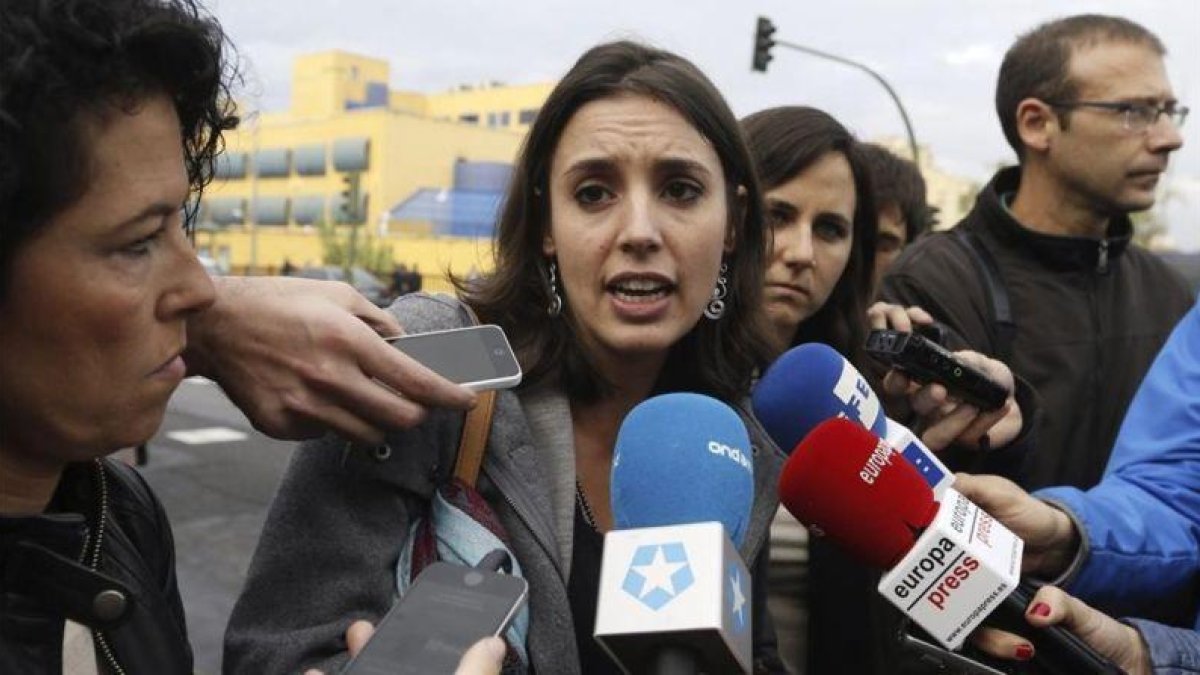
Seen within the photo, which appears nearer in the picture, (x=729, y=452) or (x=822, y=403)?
(x=729, y=452)

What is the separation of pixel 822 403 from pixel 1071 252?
1611 mm

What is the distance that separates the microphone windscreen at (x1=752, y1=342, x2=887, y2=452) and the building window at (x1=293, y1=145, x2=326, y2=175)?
198ft

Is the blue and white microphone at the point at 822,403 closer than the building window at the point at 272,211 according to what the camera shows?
Yes

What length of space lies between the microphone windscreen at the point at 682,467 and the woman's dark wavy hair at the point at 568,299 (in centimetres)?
43

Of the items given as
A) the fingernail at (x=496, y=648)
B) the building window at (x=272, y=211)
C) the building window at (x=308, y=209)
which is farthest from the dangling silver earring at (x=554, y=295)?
the building window at (x=272, y=211)

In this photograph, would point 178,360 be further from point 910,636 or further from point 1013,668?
point 1013,668

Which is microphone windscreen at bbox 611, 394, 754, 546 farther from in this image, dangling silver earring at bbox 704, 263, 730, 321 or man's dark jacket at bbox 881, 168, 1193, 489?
man's dark jacket at bbox 881, 168, 1193, 489

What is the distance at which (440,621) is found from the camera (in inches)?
42.1

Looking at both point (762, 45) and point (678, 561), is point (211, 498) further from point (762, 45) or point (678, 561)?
point (762, 45)

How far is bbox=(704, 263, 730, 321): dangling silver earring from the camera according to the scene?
2.09m

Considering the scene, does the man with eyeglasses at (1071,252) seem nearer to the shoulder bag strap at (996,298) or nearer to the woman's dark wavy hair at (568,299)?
the shoulder bag strap at (996,298)

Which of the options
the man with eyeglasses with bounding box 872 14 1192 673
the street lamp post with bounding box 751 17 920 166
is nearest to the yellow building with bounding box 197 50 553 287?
the street lamp post with bounding box 751 17 920 166

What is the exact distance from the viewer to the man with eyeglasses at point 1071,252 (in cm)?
279

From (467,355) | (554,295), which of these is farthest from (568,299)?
(467,355)
